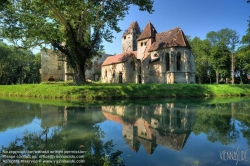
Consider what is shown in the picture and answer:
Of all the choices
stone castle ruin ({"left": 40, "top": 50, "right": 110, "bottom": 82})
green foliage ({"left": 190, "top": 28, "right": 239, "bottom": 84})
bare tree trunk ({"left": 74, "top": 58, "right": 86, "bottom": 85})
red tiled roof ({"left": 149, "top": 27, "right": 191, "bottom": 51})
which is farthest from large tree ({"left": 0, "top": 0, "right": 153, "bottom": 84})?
green foliage ({"left": 190, "top": 28, "right": 239, "bottom": 84})

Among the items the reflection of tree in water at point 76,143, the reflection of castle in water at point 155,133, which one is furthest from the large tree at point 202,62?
the reflection of tree in water at point 76,143

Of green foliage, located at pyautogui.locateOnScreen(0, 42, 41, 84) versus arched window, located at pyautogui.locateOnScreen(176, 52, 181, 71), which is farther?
green foliage, located at pyautogui.locateOnScreen(0, 42, 41, 84)

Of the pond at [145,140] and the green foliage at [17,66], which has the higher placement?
the green foliage at [17,66]

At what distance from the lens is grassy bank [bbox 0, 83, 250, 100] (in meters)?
20.8

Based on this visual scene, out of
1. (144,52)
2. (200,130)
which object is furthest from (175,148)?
(144,52)

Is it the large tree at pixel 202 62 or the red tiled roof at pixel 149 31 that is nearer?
the red tiled roof at pixel 149 31

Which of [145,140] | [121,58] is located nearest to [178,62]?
[121,58]

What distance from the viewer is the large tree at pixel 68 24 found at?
19.9 metres

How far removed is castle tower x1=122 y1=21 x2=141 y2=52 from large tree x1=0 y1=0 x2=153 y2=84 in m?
27.0

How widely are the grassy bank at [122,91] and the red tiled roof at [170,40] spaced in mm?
11012

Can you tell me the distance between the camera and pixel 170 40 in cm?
3503

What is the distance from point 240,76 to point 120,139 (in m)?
53.7

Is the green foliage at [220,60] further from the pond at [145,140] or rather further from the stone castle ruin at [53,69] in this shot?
the pond at [145,140]

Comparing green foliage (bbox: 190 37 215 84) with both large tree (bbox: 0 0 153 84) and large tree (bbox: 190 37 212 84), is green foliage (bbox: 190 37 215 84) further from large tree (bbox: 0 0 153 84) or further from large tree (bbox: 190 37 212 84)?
large tree (bbox: 0 0 153 84)
